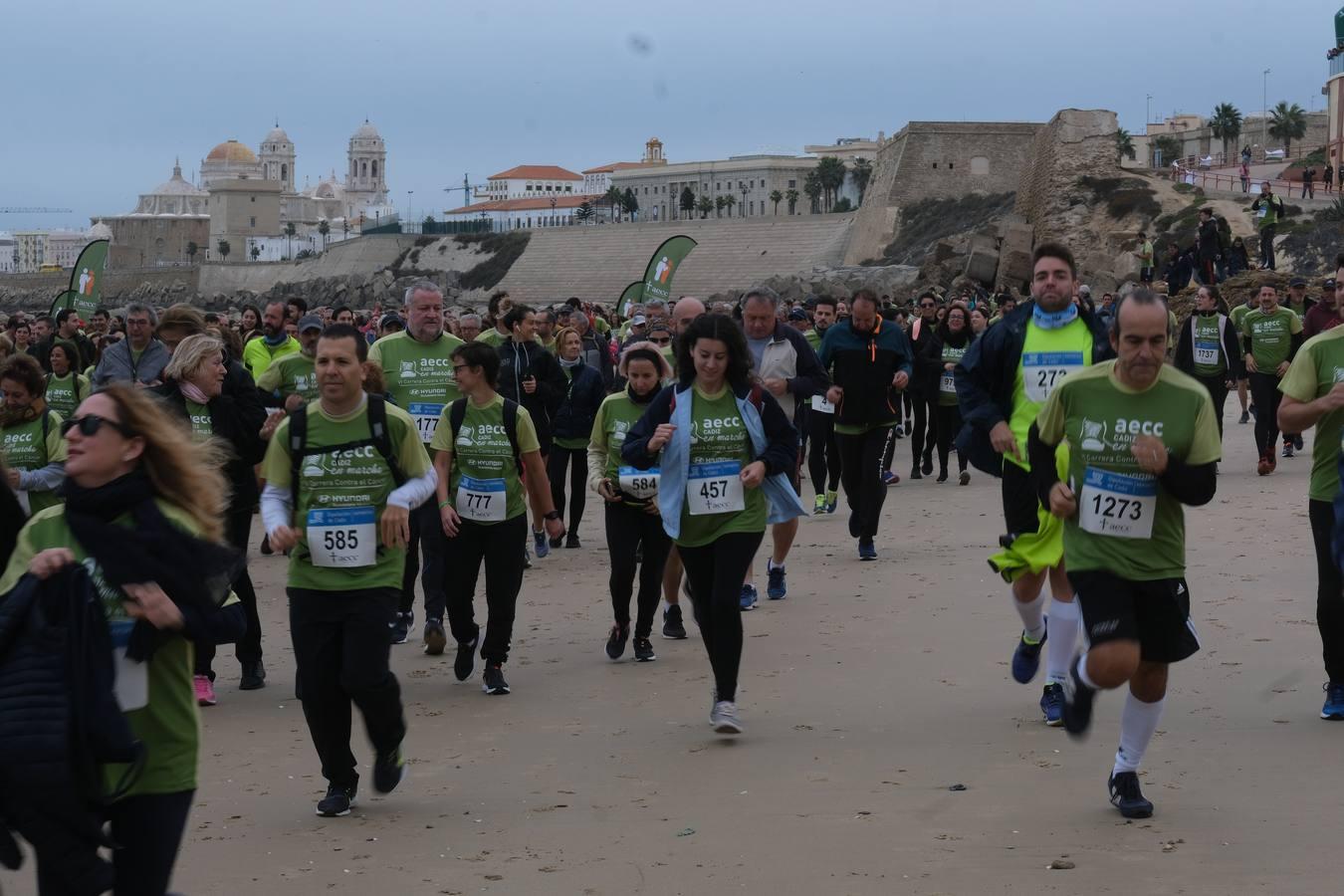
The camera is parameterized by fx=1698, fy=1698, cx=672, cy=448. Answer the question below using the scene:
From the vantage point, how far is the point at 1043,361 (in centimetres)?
721

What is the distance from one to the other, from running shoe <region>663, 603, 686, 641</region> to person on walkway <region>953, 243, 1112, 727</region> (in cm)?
263

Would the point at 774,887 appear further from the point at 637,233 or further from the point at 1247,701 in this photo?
the point at 637,233

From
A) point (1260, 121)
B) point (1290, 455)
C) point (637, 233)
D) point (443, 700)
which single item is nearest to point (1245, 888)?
point (443, 700)

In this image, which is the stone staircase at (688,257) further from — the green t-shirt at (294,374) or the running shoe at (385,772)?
the running shoe at (385,772)

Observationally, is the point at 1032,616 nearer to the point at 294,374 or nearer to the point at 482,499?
the point at 482,499

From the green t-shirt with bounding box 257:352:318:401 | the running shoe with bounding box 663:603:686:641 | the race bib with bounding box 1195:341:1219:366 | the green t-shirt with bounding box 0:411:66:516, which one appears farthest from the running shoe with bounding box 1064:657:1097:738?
the race bib with bounding box 1195:341:1219:366

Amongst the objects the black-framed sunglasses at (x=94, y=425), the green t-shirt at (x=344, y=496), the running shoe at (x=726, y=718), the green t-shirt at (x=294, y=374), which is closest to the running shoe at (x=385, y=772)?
the green t-shirt at (x=344, y=496)

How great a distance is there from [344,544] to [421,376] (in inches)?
162

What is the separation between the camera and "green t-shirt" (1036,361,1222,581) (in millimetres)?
5477

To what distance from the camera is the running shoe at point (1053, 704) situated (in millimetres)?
6906

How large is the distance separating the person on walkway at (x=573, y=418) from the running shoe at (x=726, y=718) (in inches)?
244

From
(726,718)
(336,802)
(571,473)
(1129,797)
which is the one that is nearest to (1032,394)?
(726,718)

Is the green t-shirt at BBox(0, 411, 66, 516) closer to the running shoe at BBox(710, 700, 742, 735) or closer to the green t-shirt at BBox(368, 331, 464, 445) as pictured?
the green t-shirt at BBox(368, 331, 464, 445)

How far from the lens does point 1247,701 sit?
7207 mm
